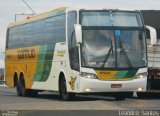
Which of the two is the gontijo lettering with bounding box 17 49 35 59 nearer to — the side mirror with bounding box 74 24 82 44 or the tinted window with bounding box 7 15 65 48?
the tinted window with bounding box 7 15 65 48

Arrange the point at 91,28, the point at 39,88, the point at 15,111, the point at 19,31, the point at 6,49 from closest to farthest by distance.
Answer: the point at 15,111
the point at 91,28
the point at 39,88
the point at 19,31
the point at 6,49

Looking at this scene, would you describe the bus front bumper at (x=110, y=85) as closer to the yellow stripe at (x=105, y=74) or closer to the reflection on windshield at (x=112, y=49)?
the yellow stripe at (x=105, y=74)

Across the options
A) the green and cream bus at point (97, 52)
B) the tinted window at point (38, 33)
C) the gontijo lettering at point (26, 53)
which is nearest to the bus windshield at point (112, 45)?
the green and cream bus at point (97, 52)

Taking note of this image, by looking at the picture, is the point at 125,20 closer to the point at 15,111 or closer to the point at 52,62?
the point at 52,62

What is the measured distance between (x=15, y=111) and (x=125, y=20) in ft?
36.0

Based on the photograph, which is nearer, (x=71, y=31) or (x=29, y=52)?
(x=71, y=31)

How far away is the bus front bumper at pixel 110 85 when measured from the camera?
886 inches

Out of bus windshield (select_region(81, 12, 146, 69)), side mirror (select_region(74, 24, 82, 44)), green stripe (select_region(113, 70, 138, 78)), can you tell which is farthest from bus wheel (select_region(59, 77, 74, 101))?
side mirror (select_region(74, 24, 82, 44))

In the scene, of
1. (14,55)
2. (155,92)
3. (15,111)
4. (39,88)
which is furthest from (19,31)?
(15,111)

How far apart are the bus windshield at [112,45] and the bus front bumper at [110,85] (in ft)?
1.68

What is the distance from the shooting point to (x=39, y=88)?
27469 mm

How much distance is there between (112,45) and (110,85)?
1341 mm

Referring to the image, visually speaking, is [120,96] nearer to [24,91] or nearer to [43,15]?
[43,15]

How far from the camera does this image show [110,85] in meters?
22.7
